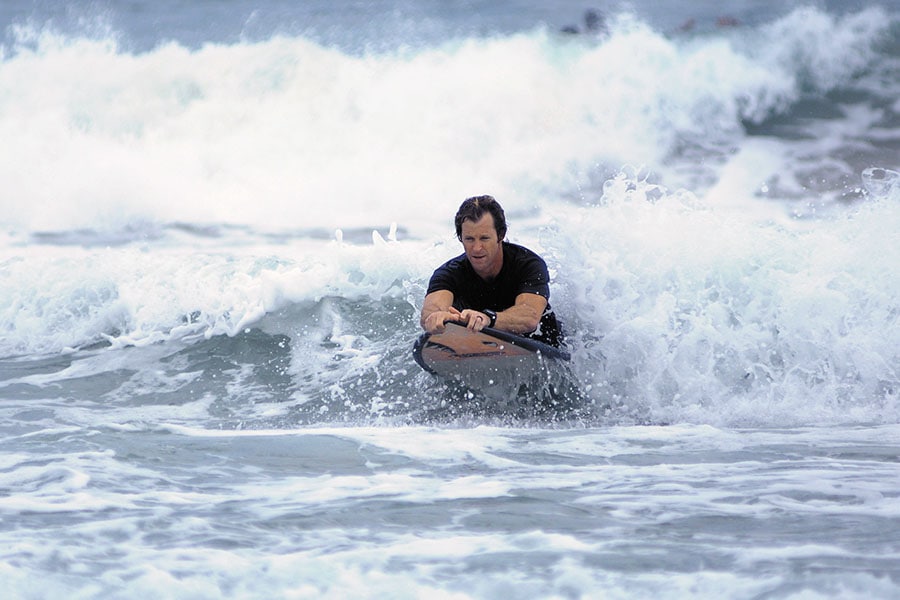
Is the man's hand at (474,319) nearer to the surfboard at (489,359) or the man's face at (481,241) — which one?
the surfboard at (489,359)

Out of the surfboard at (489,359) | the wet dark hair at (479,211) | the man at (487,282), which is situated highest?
the wet dark hair at (479,211)

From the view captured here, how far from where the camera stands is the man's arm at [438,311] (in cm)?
540

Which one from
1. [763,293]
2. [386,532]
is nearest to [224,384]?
[763,293]

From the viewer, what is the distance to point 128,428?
18.6 ft

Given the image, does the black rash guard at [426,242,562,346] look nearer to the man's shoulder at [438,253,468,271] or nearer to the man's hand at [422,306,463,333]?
the man's shoulder at [438,253,468,271]

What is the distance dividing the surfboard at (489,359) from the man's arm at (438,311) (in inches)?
2.8

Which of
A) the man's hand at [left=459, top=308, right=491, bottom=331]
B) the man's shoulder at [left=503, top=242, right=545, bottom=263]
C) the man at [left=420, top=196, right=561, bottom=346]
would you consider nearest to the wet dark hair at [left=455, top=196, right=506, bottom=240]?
the man at [left=420, top=196, right=561, bottom=346]

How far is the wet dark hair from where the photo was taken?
18.2 feet

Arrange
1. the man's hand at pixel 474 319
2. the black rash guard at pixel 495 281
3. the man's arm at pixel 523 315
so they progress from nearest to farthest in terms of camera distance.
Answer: the man's hand at pixel 474 319 < the man's arm at pixel 523 315 < the black rash guard at pixel 495 281

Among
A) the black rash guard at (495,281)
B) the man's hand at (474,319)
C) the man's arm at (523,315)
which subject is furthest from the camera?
the black rash guard at (495,281)

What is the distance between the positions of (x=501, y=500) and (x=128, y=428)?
2739 mm

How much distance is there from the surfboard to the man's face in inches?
17.0

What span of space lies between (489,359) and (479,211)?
87 centimetres

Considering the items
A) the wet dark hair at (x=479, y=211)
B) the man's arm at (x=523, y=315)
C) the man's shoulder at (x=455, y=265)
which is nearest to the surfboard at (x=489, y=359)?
the man's arm at (x=523, y=315)
